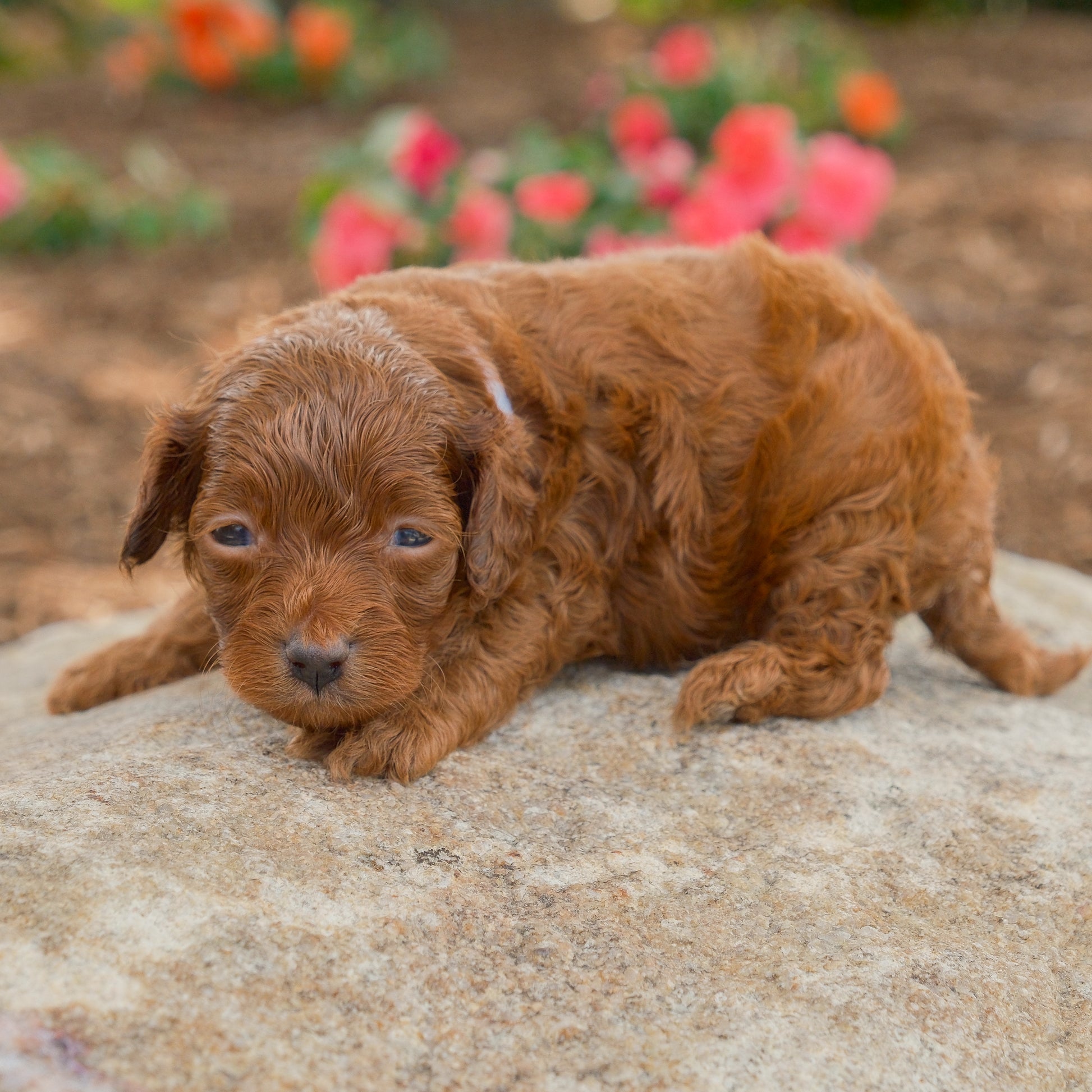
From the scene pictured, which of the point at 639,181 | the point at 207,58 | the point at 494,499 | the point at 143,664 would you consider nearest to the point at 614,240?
the point at 639,181

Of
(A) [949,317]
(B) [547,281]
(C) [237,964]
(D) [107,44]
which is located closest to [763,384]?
(B) [547,281]

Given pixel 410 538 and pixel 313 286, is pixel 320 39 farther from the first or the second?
pixel 410 538

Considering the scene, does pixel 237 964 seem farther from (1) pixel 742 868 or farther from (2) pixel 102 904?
(1) pixel 742 868

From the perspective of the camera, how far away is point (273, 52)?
39.8ft

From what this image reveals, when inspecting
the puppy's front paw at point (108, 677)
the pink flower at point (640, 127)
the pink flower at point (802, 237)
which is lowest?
the puppy's front paw at point (108, 677)

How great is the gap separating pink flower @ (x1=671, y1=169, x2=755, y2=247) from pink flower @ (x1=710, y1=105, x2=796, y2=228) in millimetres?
45

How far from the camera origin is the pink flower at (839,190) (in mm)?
6699

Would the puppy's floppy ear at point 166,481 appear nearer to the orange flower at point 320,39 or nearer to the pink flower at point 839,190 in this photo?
the pink flower at point 839,190

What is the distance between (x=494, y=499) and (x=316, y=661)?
61 centimetres

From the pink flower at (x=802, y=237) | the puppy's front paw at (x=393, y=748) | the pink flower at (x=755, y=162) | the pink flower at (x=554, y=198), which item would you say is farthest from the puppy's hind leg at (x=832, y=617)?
the pink flower at (x=802, y=237)

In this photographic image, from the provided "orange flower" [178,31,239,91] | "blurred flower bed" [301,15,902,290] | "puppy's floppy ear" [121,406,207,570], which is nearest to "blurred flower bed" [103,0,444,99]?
"orange flower" [178,31,239,91]

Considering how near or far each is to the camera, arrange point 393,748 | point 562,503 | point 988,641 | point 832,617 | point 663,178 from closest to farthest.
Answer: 1. point 393,748
2. point 562,503
3. point 832,617
4. point 988,641
5. point 663,178

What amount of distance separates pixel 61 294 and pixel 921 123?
287 inches

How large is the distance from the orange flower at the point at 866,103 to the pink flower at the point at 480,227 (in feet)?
10.6
